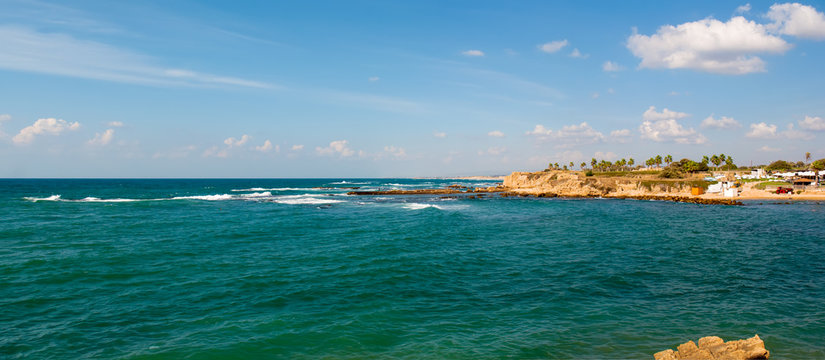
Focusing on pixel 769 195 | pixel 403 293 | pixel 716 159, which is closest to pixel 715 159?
pixel 716 159

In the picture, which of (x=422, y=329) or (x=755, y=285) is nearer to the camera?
(x=422, y=329)

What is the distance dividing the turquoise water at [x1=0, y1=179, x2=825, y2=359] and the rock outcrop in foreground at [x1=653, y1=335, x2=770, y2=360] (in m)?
1.38

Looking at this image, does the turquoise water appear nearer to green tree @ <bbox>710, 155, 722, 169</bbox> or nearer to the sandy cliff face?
the sandy cliff face

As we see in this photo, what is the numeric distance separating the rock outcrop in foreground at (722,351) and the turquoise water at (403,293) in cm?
138

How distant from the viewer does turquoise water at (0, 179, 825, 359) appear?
10938 mm

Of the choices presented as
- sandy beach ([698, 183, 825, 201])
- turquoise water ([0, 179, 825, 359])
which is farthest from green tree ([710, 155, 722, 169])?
turquoise water ([0, 179, 825, 359])

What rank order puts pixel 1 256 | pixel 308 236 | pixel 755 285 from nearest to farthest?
pixel 755 285
pixel 1 256
pixel 308 236

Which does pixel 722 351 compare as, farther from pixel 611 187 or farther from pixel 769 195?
pixel 611 187

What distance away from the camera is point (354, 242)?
27.3 m

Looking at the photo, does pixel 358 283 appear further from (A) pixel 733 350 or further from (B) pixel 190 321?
(A) pixel 733 350

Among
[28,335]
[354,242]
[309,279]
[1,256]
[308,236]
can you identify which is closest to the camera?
[28,335]

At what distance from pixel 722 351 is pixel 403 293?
10198 millimetres

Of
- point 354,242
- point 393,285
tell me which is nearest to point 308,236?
point 354,242

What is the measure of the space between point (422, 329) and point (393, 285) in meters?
4.95
